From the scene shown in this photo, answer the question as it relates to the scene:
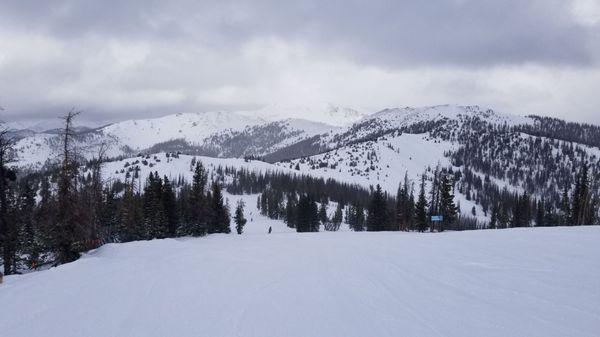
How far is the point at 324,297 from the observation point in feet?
31.6

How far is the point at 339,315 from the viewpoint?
26.3 feet

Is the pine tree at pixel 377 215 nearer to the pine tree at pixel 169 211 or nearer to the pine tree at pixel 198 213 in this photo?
the pine tree at pixel 198 213

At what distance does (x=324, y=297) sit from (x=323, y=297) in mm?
27

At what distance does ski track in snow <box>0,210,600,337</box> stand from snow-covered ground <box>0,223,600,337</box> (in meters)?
0.03

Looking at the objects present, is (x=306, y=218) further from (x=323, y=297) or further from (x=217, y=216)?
(x=323, y=297)

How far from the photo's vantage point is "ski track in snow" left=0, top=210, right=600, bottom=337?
23.8 ft

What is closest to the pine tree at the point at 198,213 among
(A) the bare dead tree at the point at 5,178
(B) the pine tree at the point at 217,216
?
(B) the pine tree at the point at 217,216

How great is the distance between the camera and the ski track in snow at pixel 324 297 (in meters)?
7.25

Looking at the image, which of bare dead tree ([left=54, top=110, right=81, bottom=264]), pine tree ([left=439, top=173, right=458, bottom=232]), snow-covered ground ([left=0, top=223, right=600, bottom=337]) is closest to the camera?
snow-covered ground ([left=0, top=223, right=600, bottom=337])

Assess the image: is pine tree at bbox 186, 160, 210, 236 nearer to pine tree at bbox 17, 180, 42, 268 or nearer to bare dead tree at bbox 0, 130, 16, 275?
pine tree at bbox 17, 180, 42, 268

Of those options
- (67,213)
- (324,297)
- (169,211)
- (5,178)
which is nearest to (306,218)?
(169,211)

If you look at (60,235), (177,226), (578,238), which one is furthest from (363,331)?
(177,226)

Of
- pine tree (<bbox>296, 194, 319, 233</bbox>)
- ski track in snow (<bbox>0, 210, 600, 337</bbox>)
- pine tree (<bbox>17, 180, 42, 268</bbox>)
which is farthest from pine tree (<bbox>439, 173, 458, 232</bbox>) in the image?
pine tree (<bbox>17, 180, 42, 268</bbox>)

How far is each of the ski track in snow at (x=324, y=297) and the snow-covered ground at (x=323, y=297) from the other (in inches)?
1.1
